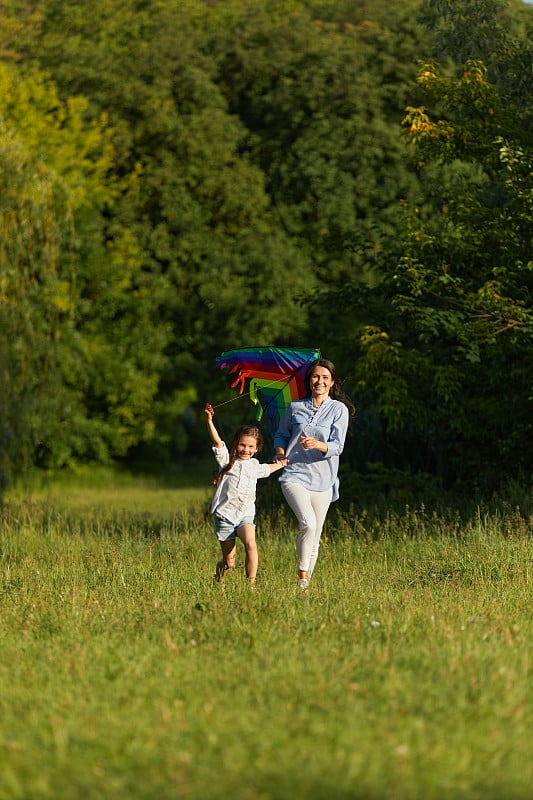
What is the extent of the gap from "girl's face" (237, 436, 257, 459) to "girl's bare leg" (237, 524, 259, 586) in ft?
1.73

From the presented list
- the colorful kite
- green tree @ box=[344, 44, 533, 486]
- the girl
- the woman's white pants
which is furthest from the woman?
green tree @ box=[344, 44, 533, 486]

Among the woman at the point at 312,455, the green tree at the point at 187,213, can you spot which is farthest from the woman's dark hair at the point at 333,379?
the green tree at the point at 187,213

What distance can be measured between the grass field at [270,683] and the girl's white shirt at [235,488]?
2.04 ft

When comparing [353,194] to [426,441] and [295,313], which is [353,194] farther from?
[426,441]

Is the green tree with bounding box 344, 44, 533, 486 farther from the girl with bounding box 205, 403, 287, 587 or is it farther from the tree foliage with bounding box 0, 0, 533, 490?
the tree foliage with bounding box 0, 0, 533, 490

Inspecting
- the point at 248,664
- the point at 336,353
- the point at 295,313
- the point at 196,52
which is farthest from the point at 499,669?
the point at 196,52

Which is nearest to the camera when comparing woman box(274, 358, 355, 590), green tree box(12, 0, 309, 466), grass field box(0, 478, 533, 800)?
grass field box(0, 478, 533, 800)

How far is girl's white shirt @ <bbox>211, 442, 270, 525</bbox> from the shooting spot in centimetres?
871

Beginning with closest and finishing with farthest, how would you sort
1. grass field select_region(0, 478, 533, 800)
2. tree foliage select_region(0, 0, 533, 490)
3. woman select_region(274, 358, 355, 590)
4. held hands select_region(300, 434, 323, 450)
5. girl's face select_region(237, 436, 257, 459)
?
grass field select_region(0, 478, 533, 800) < held hands select_region(300, 434, 323, 450) < girl's face select_region(237, 436, 257, 459) < woman select_region(274, 358, 355, 590) < tree foliage select_region(0, 0, 533, 490)

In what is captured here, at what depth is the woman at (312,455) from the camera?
8805 mm

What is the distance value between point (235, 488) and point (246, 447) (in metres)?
0.32

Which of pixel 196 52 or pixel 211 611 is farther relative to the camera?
pixel 196 52

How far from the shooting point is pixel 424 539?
11781 mm

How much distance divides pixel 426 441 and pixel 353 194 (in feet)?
55.7
